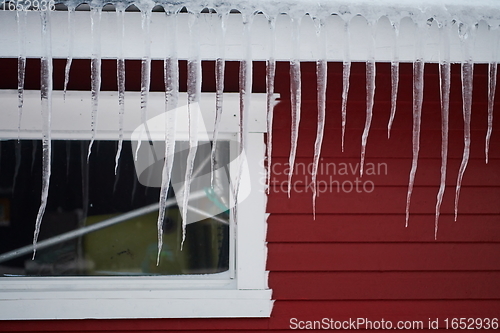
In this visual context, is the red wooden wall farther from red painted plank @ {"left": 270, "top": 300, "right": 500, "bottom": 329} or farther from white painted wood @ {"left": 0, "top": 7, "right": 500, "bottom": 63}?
white painted wood @ {"left": 0, "top": 7, "right": 500, "bottom": 63}

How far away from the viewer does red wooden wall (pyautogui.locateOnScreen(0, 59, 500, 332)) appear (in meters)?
2.34

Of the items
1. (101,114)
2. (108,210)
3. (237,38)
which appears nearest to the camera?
(237,38)

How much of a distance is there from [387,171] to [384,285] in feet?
1.97

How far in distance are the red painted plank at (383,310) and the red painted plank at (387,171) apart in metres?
0.63

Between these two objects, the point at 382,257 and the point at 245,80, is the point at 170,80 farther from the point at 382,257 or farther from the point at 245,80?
the point at 382,257

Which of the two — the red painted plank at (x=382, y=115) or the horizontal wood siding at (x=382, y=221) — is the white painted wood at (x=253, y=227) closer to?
the horizontal wood siding at (x=382, y=221)

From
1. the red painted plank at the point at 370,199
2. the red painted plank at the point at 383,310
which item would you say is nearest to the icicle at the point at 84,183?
the red painted plank at the point at 370,199

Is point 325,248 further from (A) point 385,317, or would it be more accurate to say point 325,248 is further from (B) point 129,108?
(B) point 129,108

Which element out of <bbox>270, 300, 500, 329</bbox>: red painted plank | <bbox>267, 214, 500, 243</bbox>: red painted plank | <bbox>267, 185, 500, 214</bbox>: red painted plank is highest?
<bbox>267, 185, 500, 214</bbox>: red painted plank

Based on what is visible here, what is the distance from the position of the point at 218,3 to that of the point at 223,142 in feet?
2.81

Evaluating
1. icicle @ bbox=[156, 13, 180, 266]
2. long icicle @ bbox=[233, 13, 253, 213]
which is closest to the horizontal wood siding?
long icicle @ bbox=[233, 13, 253, 213]

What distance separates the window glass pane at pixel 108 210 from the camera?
233 cm

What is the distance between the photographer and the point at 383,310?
237cm

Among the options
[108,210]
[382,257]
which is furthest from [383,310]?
[108,210]
